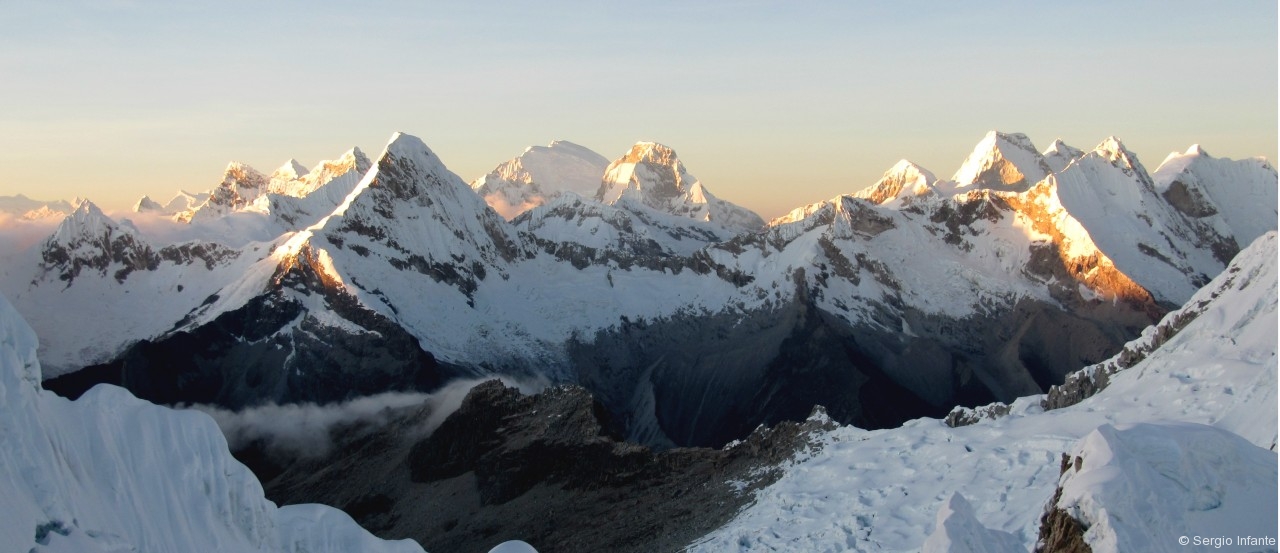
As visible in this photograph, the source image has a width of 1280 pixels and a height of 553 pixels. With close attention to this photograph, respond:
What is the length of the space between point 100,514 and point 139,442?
5786 mm

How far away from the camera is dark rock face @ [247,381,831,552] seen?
127125 millimetres

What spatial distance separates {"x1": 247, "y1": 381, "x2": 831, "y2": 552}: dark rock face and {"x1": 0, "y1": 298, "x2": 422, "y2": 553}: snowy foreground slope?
5042 centimetres

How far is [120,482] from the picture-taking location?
61219 mm

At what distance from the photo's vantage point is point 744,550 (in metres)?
104

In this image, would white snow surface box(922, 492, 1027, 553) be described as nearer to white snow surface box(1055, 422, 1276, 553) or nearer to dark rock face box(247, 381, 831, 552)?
white snow surface box(1055, 422, 1276, 553)

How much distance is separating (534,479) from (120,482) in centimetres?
9207

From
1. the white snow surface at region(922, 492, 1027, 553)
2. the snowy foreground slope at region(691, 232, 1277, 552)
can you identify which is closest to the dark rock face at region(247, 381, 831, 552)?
the snowy foreground slope at region(691, 232, 1277, 552)

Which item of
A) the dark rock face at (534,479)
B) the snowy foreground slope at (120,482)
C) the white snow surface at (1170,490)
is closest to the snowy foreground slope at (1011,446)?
the white snow surface at (1170,490)

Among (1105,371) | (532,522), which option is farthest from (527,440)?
(1105,371)

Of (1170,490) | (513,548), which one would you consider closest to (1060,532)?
(1170,490)

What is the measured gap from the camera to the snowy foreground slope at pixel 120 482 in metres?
55.3

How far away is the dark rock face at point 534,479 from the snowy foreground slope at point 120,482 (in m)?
50.4

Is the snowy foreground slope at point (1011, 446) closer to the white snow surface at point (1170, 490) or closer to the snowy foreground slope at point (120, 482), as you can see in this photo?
the white snow surface at point (1170, 490)

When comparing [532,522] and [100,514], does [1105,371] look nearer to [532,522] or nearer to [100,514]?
[532,522]
